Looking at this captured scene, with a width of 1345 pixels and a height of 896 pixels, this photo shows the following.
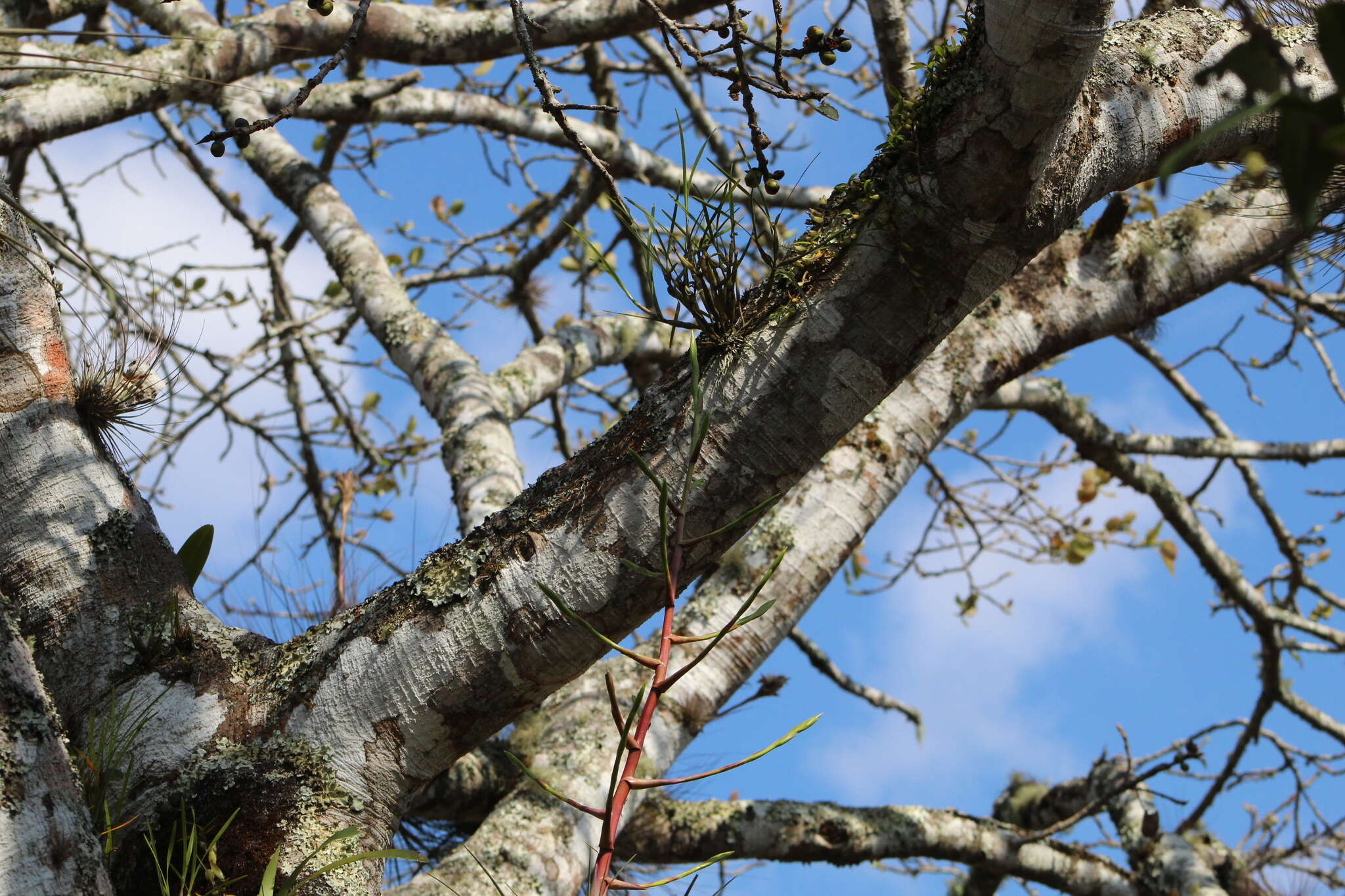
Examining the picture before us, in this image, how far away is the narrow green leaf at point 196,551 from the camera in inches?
66.0

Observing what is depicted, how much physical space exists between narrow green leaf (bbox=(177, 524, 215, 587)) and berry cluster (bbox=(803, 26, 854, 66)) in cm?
126

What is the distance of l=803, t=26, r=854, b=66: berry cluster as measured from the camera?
125 centimetres

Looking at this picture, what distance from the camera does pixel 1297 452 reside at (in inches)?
139

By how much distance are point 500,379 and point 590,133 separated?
1.08 metres

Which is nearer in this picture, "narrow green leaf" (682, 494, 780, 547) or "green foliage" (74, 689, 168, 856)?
"narrow green leaf" (682, 494, 780, 547)

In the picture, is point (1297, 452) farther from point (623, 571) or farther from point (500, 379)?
point (623, 571)

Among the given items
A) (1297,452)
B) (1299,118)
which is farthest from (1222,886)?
(1299,118)

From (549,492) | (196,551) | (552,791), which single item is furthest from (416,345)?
(552,791)

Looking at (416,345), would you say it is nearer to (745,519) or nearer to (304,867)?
(304,867)

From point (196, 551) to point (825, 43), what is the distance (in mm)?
1306

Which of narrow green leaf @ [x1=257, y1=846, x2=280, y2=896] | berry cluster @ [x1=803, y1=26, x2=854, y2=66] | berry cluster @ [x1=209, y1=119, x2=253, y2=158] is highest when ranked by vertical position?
berry cluster @ [x1=803, y1=26, x2=854, y2=66]

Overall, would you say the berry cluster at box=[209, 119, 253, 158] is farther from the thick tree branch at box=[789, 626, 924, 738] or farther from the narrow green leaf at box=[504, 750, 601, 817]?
the thick tree branch at box=[789, 626, 924, 738]

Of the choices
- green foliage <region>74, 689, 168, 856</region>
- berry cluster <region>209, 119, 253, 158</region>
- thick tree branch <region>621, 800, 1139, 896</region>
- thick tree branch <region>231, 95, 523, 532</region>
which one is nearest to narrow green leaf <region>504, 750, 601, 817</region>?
green foliage <region>74, 689, 168, 856</region>

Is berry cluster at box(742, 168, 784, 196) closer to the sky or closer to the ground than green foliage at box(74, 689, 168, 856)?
closer to the sky
